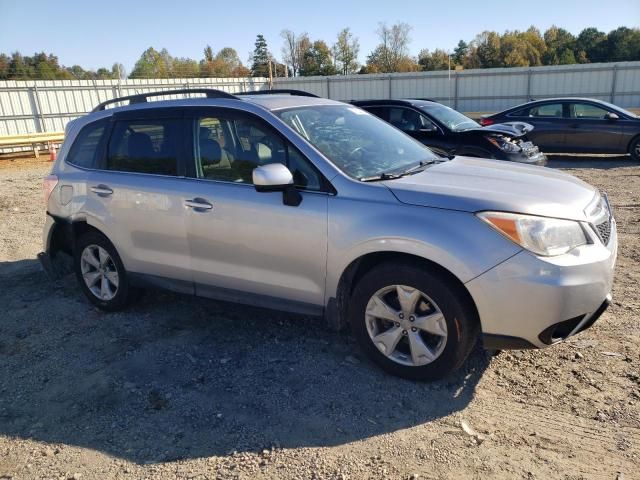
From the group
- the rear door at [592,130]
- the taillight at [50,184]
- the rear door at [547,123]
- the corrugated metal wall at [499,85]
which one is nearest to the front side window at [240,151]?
the taillight at [50,184]

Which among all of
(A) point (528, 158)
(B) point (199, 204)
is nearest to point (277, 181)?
(B) point (199, 204)

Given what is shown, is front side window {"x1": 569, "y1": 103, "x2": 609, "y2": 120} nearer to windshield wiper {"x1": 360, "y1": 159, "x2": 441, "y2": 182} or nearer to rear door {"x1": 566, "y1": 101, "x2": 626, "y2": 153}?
rear door {"x1": 566, "y1": 101, "x2": 626, "y2": 153}

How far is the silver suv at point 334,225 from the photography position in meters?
3.08

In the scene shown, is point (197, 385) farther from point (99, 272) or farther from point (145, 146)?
point (145, 146)

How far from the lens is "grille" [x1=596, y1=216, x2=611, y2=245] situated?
3342 millimetres

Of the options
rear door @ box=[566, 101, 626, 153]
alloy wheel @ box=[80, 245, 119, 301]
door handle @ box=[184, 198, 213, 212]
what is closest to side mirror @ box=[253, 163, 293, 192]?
door handle @ box=[184, 198, 213, 212]

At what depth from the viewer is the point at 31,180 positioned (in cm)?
1352

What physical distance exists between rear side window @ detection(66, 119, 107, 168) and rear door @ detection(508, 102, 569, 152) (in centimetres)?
1127

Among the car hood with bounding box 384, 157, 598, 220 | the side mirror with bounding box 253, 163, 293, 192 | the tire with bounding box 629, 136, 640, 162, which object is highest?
the side mirror with bounding box 253, 163, 293, 192

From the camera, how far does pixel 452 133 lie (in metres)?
9.45

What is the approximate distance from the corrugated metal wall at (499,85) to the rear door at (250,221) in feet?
85.2

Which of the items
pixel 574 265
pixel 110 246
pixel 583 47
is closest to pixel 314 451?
pixel 574 265

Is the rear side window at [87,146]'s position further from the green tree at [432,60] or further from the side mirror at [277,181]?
the green tree at [432,60]

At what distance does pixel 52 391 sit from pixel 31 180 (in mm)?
11636
